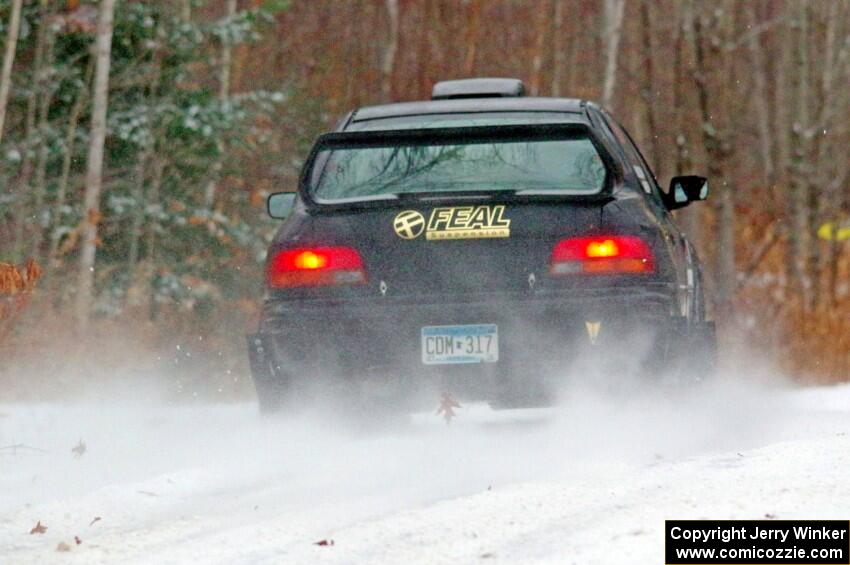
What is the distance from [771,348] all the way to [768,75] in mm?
→ 16685

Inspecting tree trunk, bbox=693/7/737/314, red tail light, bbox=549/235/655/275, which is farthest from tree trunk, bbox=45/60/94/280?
red tail light, bbox=549/235/655/275

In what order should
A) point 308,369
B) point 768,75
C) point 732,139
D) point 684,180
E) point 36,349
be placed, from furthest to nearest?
point 768,75 → point 732,139 → point 36,349 → point 684,180 → point 308,369

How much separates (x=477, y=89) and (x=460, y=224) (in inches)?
115

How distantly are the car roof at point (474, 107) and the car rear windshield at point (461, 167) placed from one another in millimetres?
661

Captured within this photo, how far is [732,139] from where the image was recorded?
17.7 meters

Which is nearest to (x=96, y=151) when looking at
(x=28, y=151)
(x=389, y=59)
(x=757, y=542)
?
(x=28, y=151)

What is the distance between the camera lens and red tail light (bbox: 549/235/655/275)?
325 inches

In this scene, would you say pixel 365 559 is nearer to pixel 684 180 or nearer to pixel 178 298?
pixel 684 180

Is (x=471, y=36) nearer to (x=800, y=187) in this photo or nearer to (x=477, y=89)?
(x=800, y=187)

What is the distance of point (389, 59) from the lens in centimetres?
2875

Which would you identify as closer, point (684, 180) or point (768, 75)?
point (684, 180)

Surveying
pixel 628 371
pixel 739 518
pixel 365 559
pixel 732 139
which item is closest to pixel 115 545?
pixel 365 559

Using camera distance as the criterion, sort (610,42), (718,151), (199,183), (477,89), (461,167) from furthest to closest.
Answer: (610,42)
(199,183)
(718,151)
(477,89)
(461,167)

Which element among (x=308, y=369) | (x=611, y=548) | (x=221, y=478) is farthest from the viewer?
(x=308, y=369)
